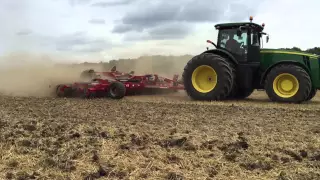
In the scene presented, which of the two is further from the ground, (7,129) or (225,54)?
(225,54)

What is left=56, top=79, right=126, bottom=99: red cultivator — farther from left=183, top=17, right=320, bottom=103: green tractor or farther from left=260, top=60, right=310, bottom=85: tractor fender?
left=260, top=60, right=310, bottom=85: tractor fender

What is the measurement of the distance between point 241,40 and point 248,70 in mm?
980

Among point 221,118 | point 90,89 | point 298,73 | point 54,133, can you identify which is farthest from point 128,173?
point 90,89

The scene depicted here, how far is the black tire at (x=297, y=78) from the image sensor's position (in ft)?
38.9

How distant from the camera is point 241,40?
1323cm

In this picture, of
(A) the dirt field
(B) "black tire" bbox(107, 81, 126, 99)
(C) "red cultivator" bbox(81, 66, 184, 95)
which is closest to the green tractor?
(C) "red cultivator" bbox(81, 66, 184, 95)

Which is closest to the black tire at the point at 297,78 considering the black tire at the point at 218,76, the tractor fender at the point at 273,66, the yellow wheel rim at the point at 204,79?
the tractor fender at the point at 273,66

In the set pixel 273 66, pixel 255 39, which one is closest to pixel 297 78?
pixel 273 66

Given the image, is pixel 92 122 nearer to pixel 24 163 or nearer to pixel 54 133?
pixel 54 133

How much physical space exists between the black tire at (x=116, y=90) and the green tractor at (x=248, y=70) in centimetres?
214

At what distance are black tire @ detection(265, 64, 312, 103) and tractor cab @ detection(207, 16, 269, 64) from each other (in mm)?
946

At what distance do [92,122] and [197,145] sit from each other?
287 centimetres

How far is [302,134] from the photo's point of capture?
268 inches

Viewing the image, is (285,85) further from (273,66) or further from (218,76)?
(218,76)
